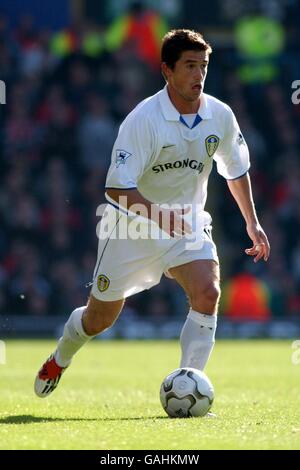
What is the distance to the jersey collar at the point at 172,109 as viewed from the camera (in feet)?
25.7

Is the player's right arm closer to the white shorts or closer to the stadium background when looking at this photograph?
the white shorts

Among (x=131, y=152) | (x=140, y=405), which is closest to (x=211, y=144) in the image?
(x=131, y=152)

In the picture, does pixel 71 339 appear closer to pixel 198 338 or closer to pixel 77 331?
pixel 77 331

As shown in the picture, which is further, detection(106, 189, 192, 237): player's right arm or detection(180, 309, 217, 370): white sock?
detection(180, 309, 217, 370): white sock

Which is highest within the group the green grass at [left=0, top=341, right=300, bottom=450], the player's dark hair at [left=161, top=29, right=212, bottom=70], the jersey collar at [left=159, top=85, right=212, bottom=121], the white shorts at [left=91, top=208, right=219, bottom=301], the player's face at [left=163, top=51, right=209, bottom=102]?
the player's dark hair at [left=161, top=29, right=212, bottom=70]

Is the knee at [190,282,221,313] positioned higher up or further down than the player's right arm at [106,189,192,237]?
further down

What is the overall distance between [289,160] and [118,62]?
3.54 m

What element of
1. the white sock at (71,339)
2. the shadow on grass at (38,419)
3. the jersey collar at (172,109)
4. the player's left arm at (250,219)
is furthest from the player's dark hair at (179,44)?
the shadow on grass at (38,419)

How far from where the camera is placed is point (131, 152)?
766cm

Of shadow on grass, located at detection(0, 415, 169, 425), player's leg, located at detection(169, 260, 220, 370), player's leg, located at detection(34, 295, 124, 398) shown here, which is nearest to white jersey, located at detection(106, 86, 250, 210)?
player's leg, located at detection(169, 260, 220, 370)

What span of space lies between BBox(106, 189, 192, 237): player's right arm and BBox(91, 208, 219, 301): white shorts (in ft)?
1.43

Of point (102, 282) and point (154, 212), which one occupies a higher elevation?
point (154, 212)

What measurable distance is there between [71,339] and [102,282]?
57 centimetres

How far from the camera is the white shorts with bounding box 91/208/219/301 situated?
8.05 m
